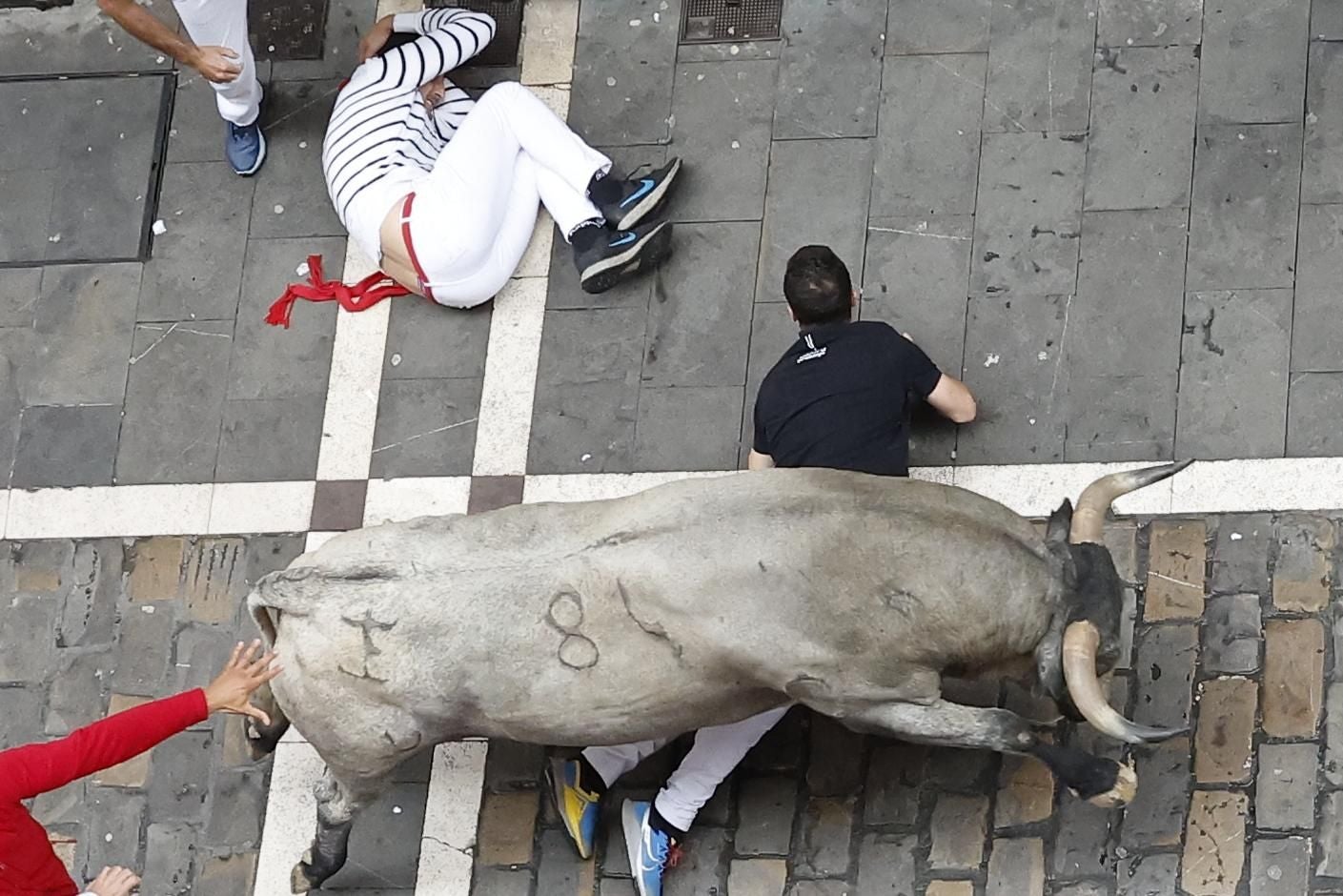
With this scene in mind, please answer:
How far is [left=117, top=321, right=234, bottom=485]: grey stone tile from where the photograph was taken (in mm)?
9719

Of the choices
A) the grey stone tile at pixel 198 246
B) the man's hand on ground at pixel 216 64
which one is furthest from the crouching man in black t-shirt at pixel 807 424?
the man's hand on ground at pixel 216 64

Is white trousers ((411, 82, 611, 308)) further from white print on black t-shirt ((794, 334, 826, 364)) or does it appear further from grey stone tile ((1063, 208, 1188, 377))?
grey stone tile ((1063, 208, 1188, 377))

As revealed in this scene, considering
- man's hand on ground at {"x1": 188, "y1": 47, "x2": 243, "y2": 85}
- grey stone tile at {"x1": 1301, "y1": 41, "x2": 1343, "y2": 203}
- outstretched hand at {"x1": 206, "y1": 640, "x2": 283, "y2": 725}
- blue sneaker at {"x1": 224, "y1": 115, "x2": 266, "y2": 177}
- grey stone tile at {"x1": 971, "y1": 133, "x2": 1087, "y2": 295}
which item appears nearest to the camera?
outstretched hand at {"x1": 206, "y1": 640, "x2": 283, "y2": 725}

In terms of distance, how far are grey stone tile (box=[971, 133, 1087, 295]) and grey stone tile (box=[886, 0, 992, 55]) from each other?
0.54m

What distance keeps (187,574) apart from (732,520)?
3.28 metres

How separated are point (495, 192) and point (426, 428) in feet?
3.62

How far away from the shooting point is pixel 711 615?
7.13 metres

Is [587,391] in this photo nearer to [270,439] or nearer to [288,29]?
[270,439]

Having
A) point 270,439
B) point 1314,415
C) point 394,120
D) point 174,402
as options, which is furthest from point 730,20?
point 1314,415

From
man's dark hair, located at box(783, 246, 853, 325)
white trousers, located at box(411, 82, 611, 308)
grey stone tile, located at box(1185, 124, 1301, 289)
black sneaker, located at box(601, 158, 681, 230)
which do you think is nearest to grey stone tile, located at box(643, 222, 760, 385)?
black sneaker, located at box(601, 158, 681, 230)

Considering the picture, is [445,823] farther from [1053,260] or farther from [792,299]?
[1053,260]

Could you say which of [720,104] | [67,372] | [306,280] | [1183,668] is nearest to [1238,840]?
[1183,668]

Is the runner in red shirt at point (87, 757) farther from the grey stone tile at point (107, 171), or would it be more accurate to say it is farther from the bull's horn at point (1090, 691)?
the grey stone tile at point (107, 171)

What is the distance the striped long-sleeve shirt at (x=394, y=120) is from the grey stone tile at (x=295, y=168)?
0.15 m
